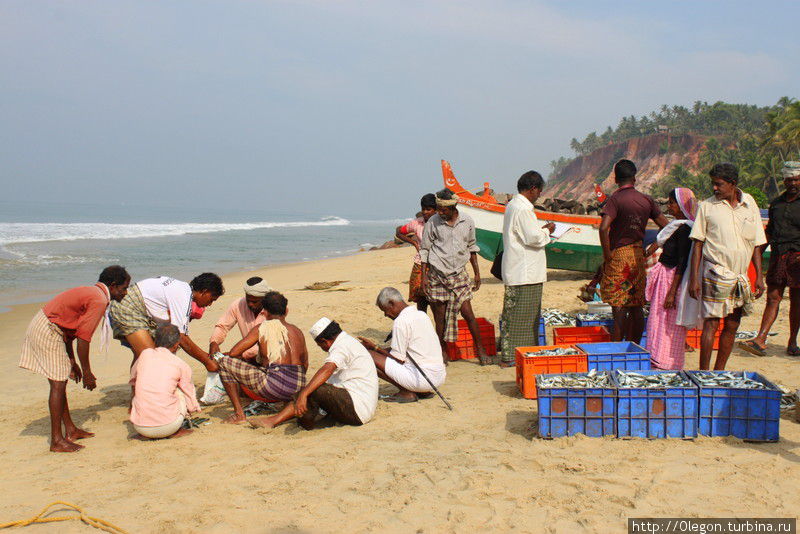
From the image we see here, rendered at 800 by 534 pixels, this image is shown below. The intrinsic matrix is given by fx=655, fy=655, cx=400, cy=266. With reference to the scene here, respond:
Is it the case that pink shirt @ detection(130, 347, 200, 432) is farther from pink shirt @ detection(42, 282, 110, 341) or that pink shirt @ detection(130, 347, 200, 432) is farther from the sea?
the sea

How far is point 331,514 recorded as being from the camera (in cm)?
371

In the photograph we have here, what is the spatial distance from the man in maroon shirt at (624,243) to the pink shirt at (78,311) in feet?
14.8

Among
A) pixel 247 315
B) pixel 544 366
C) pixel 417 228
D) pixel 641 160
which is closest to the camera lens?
pixel 544 366

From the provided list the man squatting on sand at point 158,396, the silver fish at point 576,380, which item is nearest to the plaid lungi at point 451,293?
the silver fish at point 576,380

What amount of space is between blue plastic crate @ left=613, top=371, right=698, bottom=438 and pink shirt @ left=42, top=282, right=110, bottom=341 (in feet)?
13.4

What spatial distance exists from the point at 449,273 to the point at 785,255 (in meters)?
3.46

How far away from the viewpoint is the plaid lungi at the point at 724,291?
17.9ft

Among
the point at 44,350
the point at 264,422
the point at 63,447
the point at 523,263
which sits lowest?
the point at 63,447

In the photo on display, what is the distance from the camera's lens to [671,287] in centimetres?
585

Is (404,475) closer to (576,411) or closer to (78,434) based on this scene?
(576,411)

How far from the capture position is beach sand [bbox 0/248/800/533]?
359 cm

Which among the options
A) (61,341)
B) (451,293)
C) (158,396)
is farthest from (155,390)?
(451,293)

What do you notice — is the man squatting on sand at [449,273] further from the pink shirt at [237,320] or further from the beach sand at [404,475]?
the pink shirt at [237,320]

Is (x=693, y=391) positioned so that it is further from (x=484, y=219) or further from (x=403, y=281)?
(x=403, y=281)
